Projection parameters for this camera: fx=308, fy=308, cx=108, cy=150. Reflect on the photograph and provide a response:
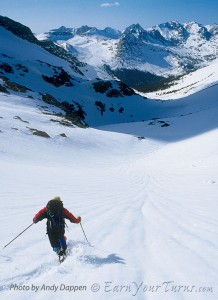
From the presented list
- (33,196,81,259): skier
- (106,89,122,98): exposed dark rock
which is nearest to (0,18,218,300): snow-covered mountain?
(33,196,81,259): skier

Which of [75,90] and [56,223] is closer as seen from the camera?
[56,223]

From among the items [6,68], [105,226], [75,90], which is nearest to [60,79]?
[75,90]

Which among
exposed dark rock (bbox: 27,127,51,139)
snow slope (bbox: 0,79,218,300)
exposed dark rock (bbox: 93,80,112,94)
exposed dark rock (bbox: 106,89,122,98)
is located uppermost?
exposed dark rock (bbox: 93,80,112,94)

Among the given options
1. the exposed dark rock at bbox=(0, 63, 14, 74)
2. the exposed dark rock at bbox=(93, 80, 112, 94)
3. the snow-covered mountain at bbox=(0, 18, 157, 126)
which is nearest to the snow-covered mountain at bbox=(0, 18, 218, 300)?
the snow-covered mountain at bbox=(0, 18, 157, 126)

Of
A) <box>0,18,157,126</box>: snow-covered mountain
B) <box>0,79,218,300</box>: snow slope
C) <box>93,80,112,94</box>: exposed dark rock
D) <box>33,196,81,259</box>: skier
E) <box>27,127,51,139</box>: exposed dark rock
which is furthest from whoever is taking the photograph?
<box>93,80,112,94</box>: exposed dark rock

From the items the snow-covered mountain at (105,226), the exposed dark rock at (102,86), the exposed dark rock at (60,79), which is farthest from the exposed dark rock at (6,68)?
the snow-covered mountain at (105,226)

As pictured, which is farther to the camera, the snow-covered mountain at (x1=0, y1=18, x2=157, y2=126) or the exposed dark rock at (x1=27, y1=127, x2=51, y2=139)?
the snow-covered mountain at (x1=0, y1=18, x2=157, y2=126)

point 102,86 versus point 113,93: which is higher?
point 102,86

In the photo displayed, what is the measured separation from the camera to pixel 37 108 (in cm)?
4925

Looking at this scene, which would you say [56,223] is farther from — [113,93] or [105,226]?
[113,93]

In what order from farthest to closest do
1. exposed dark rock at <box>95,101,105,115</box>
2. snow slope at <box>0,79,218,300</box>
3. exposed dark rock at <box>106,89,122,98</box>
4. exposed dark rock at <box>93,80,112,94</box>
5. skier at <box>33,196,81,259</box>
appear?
exposed dark rock at <box>93,80,112,94</box>
exposed dark rock at <box>106,89,122,98</box>
exposed dark rock at <box>95,101,105,115</box>
skier at <box>33,196,81,259</box>
snow slope at <box>0,79,218,300</box>

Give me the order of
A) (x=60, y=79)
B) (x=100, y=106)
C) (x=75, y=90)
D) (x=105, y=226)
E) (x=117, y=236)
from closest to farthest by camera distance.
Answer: (x=117, y=236)
(x=105, y=226)
(x=100, y=106)
(x=75, y=90)
(x=60, y=79)

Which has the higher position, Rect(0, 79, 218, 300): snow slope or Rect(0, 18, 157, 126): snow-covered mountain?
Rect(0, 18, 157, 126): snow-covered mountain

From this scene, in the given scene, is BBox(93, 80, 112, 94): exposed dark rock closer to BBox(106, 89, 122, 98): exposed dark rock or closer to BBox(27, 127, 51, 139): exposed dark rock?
BBox(106, 89, 122, 98): exposed dark rock
